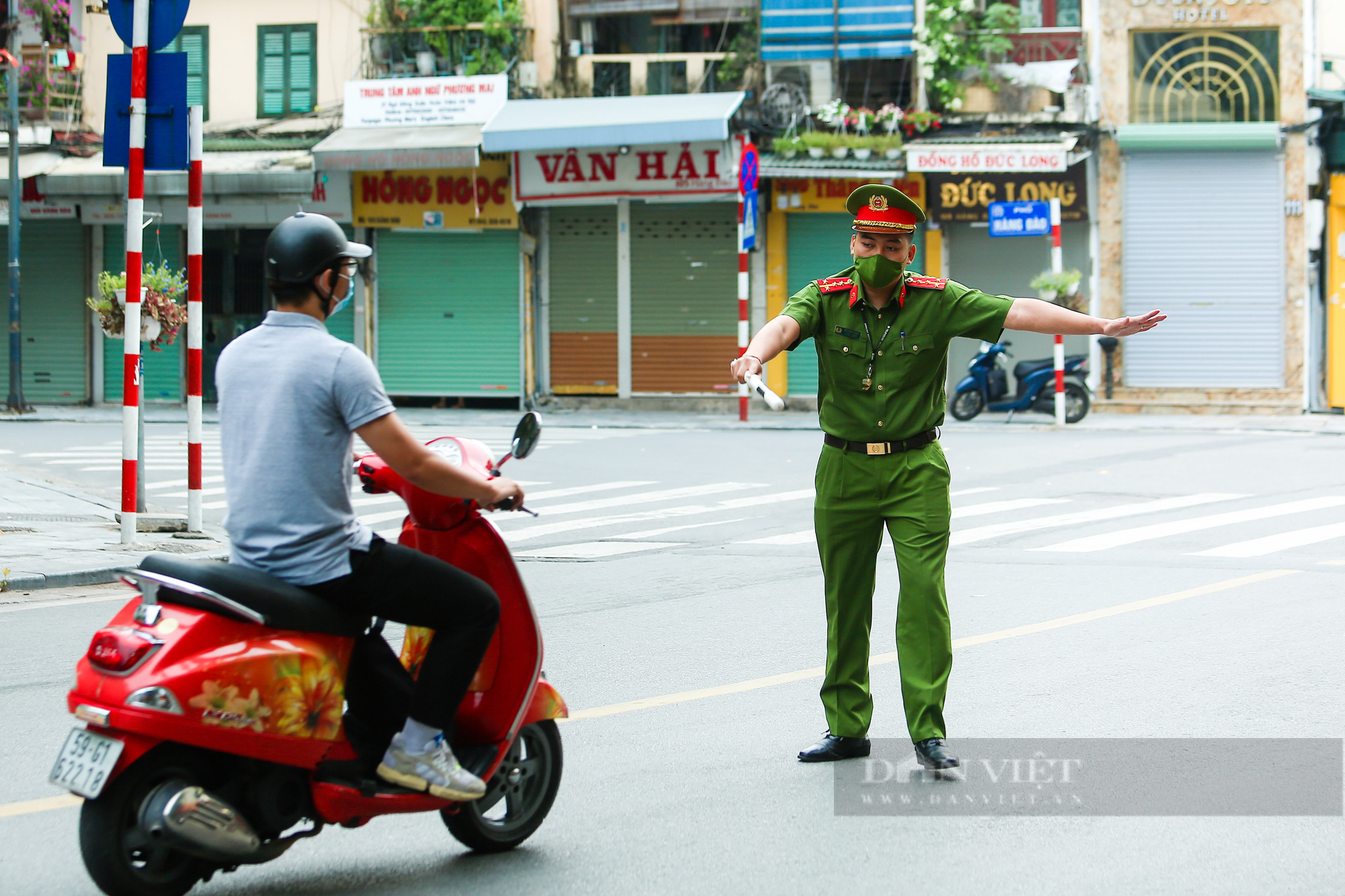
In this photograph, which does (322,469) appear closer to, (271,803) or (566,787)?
(271,803)

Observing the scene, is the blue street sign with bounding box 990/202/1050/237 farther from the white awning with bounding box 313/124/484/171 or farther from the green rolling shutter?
the green rolling shutter

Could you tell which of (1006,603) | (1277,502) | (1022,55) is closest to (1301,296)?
(1022,55)

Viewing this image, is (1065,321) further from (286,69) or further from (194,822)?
(286,69)

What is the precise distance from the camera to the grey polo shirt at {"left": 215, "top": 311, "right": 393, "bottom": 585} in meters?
3.47

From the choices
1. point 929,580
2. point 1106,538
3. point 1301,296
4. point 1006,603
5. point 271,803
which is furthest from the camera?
point 1301,296

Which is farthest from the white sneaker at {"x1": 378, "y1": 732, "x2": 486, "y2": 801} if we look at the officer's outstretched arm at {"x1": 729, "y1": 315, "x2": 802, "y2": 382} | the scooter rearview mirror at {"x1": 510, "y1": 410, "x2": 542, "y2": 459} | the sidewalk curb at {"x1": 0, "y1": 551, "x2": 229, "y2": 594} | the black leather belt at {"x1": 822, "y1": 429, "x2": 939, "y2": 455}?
the sidewalk curb at {"x1": 0, "y1": 551, "x2": 229, "y2": 594}

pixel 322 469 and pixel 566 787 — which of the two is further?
pixel 566 787

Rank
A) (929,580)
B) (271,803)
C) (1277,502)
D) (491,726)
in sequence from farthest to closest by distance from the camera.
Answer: (1277,502) → (929,580) → (491,726) → (271,803)

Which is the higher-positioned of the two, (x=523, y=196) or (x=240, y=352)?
(x=523, y=196)

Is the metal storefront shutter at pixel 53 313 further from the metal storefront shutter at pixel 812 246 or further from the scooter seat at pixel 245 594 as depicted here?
the scooter seat at pixel 245 594

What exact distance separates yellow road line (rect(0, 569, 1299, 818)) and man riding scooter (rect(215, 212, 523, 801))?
1170mm

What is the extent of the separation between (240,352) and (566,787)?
1.84m

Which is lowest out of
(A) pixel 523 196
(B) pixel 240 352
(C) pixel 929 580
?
(C) pixel 929 580

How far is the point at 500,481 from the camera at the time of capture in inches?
142
